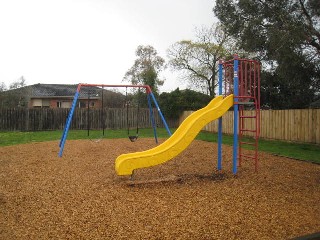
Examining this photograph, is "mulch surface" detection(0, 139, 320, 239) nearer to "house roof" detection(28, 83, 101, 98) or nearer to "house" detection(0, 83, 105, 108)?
"house" detection(0, 83, 105, 108)

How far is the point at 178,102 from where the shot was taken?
25.6m

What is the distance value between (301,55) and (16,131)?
19775mm

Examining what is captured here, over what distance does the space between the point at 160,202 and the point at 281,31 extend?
10425 millimetres

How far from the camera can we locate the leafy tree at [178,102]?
25759 mm

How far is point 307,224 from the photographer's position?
12.2 feet

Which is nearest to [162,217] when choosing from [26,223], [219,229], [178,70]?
[219,229]

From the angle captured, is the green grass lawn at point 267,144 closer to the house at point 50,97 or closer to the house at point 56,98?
the house at point 50,97

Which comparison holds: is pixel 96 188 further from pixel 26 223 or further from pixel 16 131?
pixel 16 131

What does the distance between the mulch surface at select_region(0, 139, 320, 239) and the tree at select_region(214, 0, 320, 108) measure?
6.26 meters

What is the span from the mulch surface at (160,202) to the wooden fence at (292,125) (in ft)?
19.6

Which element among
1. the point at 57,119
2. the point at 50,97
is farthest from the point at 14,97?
the point at 57,119

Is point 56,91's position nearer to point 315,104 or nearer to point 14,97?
point 14,97

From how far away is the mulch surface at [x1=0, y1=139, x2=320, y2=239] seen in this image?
3498mm

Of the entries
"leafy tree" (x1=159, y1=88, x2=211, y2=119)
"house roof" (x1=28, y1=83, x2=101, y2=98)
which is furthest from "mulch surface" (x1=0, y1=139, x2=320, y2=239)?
"house roof" (x1=28, y1=83, x2=101, y2=98)
